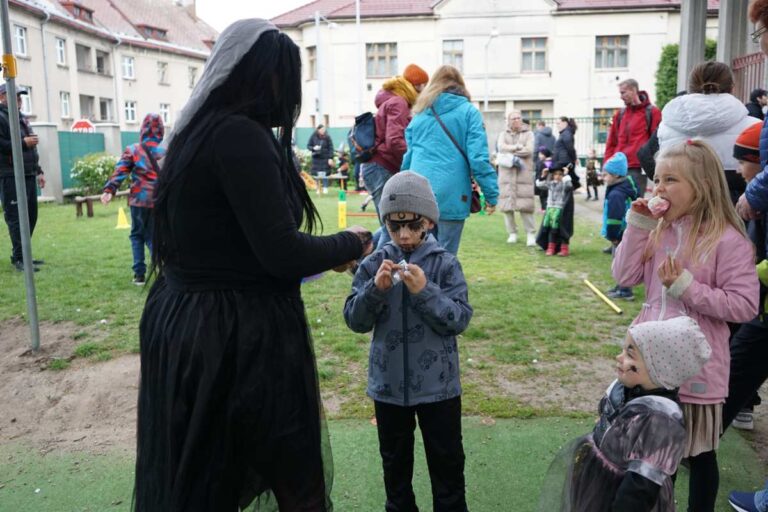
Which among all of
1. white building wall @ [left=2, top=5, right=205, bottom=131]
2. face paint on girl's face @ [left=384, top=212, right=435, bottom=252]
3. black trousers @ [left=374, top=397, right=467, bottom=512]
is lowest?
black trousers @ [left=374, top=397, right=467, bottom=512]

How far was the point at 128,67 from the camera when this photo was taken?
4603cm

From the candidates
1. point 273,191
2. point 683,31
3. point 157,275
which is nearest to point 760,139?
point 273,191

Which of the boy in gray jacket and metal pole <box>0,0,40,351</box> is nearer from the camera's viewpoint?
the boy in gray jacket

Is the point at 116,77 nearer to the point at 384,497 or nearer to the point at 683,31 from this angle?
the point at 683,31

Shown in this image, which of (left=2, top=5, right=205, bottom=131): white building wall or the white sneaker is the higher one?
(left=2, top=5, right=205, bottom=131): white building wall

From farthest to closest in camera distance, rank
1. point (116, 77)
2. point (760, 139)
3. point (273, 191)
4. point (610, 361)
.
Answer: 1. point (116, 77)
2. point (610, 361)
3. point (760, 139)
4. point (273, 191)

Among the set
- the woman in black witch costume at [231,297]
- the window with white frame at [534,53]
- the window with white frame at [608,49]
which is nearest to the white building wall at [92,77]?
the window with white frame at [534,53]

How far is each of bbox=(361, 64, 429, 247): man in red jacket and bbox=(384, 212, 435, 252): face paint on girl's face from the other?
3501 millimetres

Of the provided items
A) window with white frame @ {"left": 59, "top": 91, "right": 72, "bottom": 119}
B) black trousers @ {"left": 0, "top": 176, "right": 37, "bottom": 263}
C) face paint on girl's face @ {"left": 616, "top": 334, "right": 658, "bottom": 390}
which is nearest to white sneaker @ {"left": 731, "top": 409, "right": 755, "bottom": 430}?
face paint on girl's face @ {"left": 616, "top": 334, "right": 658, "bottom": 390}

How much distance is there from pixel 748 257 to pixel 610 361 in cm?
270

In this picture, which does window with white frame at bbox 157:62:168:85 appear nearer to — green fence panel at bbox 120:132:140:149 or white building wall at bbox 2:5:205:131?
white building wall at bbox 2:5:205:131

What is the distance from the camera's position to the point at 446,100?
5.68 metres

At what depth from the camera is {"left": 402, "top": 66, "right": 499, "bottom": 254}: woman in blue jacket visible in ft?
18.5

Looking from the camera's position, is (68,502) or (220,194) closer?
(220,194)
